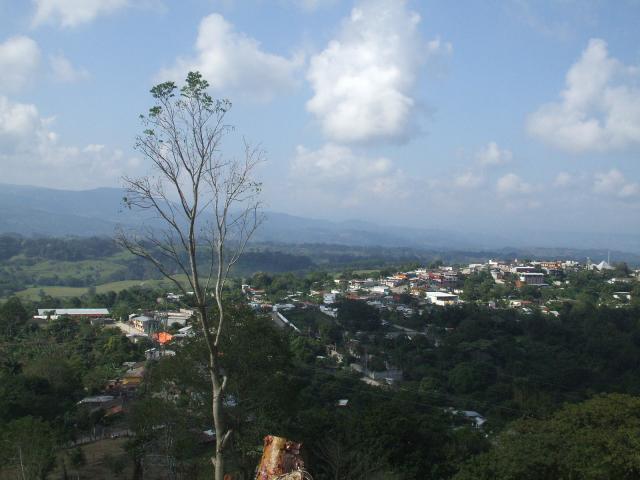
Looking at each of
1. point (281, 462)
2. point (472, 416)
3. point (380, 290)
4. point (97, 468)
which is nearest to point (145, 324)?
point (472, 416)

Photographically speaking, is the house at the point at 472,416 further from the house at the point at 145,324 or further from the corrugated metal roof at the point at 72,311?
the corrugated metal roof at the point at 72,311

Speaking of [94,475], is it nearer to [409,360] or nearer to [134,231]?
[134,231]

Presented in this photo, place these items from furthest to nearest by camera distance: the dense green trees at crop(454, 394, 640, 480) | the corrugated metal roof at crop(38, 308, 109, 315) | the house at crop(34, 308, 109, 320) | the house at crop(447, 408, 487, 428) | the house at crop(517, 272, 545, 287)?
the house at crop(517, 272, 545, 287), the corrugated metal roof at crop(38, 308, 109, 315), the house at crop(34, 308, 109, 320), the house at crop(447, 408, 487, 428), the dense green trees at crop(454, 394, 640, 480)

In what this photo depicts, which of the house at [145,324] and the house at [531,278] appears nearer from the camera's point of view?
the house at [145,324]

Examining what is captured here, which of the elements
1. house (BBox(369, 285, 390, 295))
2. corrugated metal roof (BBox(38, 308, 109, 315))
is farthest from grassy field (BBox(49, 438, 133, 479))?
house (BBox(369, 285, 390, 295))

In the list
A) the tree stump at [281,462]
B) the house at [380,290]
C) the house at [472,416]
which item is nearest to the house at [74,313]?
the house at [380,290]

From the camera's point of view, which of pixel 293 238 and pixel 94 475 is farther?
pixel 293 238

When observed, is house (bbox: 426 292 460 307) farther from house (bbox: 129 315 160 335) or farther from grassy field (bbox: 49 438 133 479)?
grassy field (bbox: 49 438 133 479)

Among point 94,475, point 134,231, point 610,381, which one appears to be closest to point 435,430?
point 94,475
